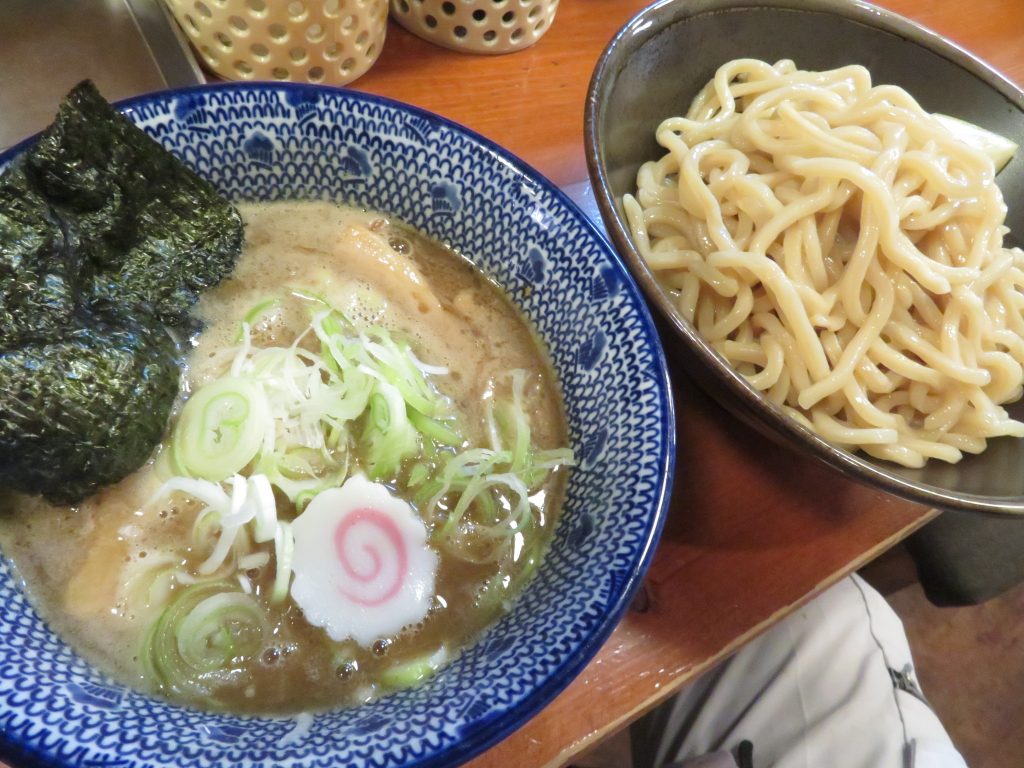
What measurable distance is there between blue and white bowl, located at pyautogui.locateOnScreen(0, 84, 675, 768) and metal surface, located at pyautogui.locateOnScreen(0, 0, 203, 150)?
0.39m

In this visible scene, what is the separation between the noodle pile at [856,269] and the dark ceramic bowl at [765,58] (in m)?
0.07

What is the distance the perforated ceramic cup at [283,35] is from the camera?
122 cm

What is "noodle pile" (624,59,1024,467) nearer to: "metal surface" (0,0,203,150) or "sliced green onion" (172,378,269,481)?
"sliced green onion" (172,378,269,481)

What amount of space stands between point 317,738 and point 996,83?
156cm

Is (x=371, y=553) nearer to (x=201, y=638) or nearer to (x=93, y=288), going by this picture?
(x=201, y=638)

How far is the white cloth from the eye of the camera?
156cm

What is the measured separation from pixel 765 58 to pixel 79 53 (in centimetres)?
132

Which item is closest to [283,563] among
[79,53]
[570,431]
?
[570,431]

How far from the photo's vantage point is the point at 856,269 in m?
1.12

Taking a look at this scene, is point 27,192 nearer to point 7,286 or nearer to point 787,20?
point 7,286

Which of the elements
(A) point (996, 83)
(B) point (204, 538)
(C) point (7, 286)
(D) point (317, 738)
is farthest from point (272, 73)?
(A) point (996, 83)

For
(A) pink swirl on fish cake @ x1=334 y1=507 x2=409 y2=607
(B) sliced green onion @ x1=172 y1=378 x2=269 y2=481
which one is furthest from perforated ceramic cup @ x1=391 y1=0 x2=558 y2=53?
(A) pink swirl on fish cake @ x1=334 y1=507 x2=409 y2=607

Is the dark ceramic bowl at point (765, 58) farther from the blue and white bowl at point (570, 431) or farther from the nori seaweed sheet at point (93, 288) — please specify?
the nori seaweed sheet at point (93, 288)

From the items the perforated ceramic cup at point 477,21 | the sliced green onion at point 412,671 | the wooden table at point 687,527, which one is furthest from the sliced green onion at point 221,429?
the perforated ceramic cup at point 477,21
